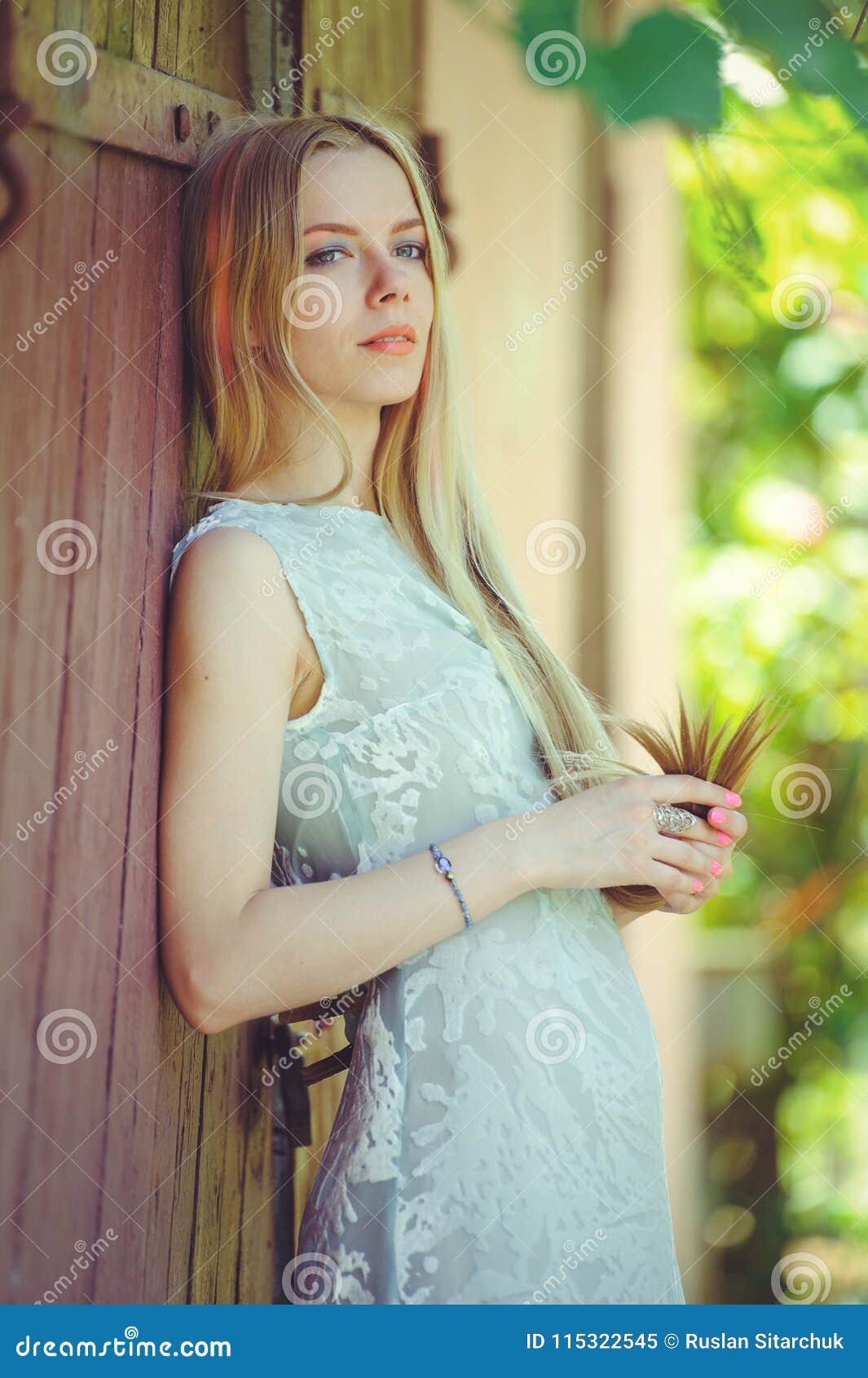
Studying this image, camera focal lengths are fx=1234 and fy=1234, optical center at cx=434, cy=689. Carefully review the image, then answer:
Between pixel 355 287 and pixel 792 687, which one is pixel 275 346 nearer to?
pixel 355 287

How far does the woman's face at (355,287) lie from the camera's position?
51.6 inches

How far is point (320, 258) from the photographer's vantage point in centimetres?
132

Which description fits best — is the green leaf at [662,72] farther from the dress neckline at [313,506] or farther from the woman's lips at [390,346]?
the dress neckline at [313,506]

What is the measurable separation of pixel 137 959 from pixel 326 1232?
31 cm

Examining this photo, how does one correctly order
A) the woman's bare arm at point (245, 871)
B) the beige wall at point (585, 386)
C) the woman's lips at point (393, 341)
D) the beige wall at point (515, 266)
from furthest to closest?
the beige wall at point (585, 386), the beige wall at point (515, 266), the woman's lips at point (393, 341), the woman's bare arm at point (245, 871)

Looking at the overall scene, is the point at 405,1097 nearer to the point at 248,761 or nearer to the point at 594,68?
the point at 248,761

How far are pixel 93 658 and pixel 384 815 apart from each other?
32 centimetres

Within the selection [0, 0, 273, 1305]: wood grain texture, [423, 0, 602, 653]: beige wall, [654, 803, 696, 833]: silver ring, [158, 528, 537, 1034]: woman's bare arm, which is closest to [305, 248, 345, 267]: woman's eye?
[0, 0, 273, 1305]: wood grain texture

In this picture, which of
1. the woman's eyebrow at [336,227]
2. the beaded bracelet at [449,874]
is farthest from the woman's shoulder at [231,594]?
the woman's eyebrow at [336,227]

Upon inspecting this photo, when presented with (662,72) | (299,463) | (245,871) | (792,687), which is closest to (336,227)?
(299,463)

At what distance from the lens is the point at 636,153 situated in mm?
2582

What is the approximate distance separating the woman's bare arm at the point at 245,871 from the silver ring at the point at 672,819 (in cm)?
16

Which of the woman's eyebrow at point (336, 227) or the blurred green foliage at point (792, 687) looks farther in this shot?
the blurred green foliage at point (792, 687)

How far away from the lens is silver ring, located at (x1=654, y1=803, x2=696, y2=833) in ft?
4.05
